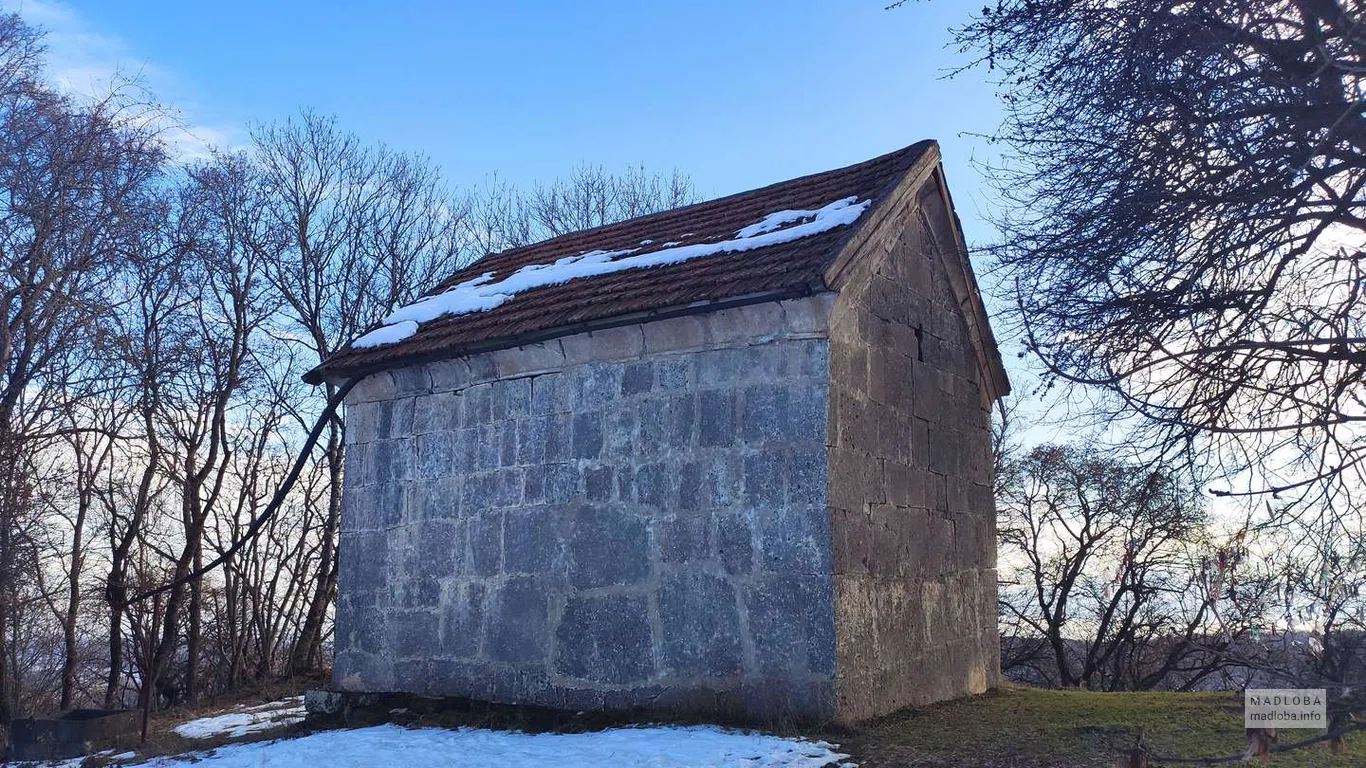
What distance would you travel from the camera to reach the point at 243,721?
9.94 meters

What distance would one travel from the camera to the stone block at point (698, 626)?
6820mm

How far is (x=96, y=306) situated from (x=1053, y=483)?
15.8m

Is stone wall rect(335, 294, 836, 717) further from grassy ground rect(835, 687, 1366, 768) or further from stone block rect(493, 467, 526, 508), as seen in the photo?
grassy ground rect(835, 687, 1366, 768)

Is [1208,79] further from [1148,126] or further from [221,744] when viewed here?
[221,744]

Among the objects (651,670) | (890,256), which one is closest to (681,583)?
(651,670)

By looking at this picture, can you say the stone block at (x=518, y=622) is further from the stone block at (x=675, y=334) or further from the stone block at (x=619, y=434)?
the stone block at (x=675, y=334)

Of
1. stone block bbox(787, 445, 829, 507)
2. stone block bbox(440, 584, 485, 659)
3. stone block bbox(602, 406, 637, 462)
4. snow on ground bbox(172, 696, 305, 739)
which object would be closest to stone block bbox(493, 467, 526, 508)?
stone block bbox(440, 584, 485, 659)

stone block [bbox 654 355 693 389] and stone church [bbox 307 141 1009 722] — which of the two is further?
stone block [bbox 654 355 693 389]

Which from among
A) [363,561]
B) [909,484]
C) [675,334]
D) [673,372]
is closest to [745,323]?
[675,334]

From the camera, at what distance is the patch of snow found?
7789 millimetres

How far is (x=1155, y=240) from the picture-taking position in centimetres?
627

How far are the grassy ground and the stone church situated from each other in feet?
1.23

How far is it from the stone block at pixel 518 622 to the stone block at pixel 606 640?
0.19m

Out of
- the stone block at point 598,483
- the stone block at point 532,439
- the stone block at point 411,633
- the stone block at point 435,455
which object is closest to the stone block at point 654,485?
the stone block at point 598,483
